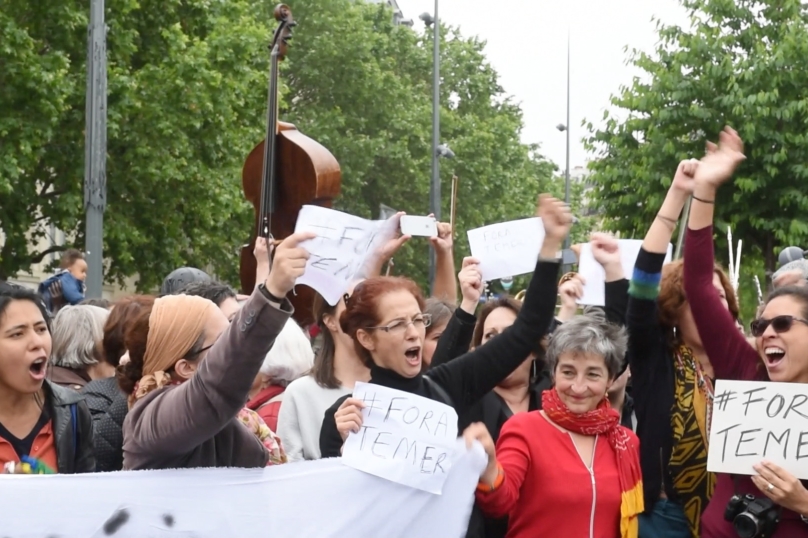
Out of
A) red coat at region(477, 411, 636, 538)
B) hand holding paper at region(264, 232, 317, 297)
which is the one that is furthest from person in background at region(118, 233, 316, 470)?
red coat at region(477, 411, 636, 538)

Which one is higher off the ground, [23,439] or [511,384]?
[511,384]

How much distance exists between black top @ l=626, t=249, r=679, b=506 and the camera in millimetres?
617

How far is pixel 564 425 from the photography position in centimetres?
443

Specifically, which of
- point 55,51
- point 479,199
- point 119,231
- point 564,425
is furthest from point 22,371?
point 479,199

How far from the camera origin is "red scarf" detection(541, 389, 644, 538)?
4.35 m

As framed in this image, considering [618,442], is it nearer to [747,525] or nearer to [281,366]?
[747,525]

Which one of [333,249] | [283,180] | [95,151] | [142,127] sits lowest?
[333,249]

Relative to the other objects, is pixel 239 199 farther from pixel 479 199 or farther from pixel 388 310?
pixel 388 310

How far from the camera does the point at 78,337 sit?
19.2 feet

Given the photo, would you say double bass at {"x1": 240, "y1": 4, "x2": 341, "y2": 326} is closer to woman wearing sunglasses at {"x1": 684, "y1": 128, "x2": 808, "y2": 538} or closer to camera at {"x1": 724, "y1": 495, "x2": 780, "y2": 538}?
woman wearing sunglasses at {"x1": 684, "y1": 128, "x2": 808, "y2": 538}

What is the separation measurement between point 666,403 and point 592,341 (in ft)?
1.58

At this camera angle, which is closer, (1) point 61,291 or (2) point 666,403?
(2) point 666,403

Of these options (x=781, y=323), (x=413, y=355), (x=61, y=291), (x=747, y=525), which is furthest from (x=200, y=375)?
(x=61, y=291)

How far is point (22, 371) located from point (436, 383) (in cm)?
130
